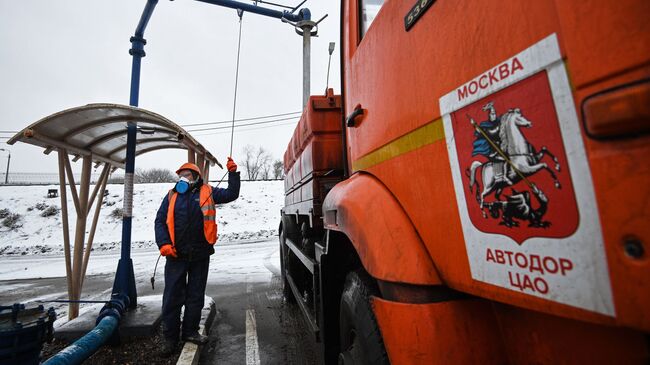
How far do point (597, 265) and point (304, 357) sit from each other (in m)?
3.49

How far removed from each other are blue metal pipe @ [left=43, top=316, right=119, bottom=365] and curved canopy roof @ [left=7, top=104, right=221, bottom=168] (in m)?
2.25

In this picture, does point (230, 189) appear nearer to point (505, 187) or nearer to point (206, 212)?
point (206, 212)

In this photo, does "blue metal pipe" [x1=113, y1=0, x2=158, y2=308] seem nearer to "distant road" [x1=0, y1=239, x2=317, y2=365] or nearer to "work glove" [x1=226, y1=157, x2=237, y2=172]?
"distant road" [x1=0, y1=239, x2=317, y2=365]

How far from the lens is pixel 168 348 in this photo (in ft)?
11.6

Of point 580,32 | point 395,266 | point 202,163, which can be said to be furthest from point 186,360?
point 580,32

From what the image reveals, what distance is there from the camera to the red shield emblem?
73 cm

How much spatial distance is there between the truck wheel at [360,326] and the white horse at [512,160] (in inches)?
31.9

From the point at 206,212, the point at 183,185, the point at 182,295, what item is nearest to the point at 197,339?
the point at 182,295

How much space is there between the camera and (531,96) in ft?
2.56

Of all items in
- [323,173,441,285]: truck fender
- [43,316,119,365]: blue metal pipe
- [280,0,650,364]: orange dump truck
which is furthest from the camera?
[43,316,119,365]: blue metal pipe

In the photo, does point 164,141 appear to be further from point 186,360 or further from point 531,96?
point 531,96

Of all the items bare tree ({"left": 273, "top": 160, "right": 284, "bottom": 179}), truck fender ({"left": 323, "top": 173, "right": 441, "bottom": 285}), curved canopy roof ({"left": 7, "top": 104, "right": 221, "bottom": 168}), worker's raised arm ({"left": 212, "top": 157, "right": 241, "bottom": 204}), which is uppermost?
bare tree ({"left": 273, "top": 160, "right": 284, "bottom": 179})

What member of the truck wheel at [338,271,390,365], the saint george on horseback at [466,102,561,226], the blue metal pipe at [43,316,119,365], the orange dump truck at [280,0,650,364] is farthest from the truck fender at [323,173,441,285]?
the blue metal pipe at [43,316,119,365]

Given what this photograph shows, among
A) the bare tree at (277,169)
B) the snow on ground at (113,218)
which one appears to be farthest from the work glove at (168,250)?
the bare tree at (277,169)
